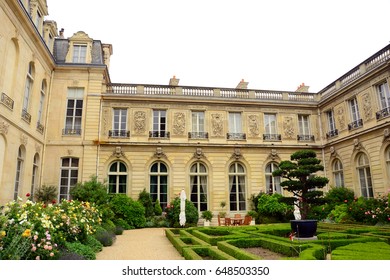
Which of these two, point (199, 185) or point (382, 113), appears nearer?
point (382, 113)

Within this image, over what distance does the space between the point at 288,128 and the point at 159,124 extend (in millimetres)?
7093

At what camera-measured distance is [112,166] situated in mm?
14523

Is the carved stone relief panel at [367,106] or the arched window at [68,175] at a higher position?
the carved stone relief panel at [367,106]

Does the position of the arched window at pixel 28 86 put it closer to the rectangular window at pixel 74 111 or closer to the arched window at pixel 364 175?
the rectangular window at pixel 74 111

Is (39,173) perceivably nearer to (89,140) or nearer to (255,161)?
(89,140)

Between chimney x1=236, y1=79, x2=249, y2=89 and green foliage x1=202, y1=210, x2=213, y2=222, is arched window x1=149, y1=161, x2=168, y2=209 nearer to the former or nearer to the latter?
green foliage x1=202, y1=210, x2=213, y2=222

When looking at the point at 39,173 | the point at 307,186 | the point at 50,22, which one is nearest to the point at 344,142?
the point at 307,186

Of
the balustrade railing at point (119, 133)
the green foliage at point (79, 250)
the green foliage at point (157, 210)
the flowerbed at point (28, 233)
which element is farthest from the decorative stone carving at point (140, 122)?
the green foliage at point (79, 250)

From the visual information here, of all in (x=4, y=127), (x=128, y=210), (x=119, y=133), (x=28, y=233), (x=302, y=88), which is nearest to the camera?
(x=28, y=233)

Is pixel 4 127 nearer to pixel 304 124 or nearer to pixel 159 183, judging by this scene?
pixel 159 183

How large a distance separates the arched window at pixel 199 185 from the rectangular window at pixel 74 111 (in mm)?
6013

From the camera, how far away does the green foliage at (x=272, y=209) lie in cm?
1384

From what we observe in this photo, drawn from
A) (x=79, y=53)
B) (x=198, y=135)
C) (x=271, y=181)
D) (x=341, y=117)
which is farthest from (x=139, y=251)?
(x=341, y=117)

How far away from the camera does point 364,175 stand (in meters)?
13.2
